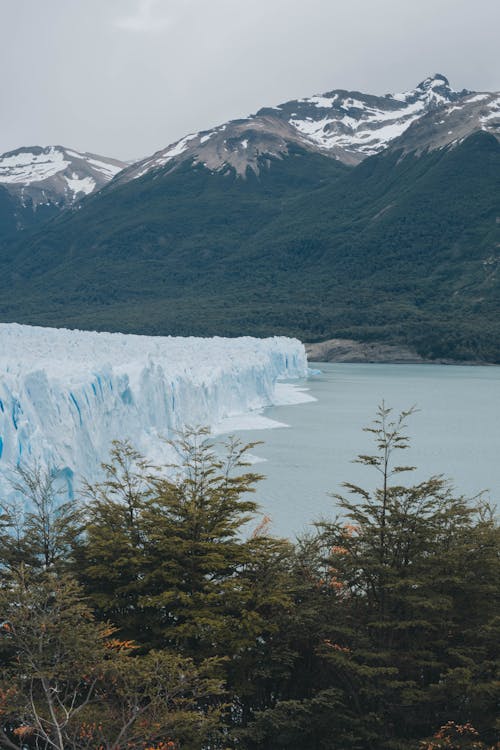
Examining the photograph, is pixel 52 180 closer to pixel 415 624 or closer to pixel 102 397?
pixel 102 397

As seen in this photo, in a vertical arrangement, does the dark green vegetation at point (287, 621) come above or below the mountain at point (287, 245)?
below

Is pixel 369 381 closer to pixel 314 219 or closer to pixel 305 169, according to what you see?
pixel 314 219

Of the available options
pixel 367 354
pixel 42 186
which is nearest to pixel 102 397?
pixel 367 354

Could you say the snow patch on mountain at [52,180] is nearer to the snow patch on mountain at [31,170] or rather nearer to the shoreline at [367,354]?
the snow patch on mountain at [31,170]

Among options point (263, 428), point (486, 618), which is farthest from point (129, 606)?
point (263, 428)

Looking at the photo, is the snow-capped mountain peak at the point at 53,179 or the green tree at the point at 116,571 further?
the snow-capped mountain peak at the point at 53,179

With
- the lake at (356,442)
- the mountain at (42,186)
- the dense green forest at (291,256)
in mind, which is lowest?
the lake at (356,442)

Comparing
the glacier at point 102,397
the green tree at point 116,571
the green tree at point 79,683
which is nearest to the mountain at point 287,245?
the glacier at point 102,397

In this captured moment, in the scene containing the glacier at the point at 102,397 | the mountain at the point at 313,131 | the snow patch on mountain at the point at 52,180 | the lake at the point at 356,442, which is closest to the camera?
the glacier at the point at 102,397
